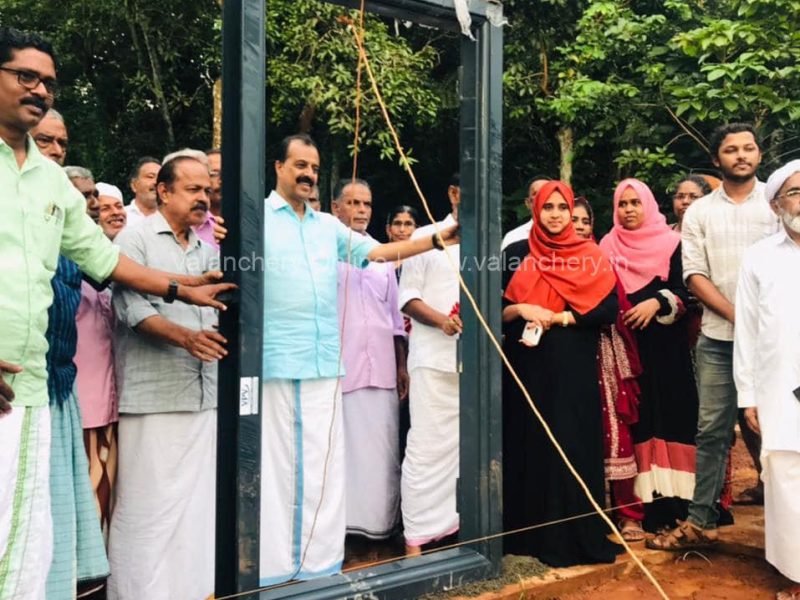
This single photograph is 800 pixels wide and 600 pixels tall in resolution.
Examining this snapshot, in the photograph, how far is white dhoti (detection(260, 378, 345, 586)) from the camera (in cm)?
353

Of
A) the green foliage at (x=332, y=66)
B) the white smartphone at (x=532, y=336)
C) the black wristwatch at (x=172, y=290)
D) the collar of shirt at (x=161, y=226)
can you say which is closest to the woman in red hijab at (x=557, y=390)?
the white smartphone at (x=532, y=336)

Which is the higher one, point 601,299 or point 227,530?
point 601,299

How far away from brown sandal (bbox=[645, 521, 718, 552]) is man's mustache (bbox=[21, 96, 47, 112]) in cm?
357

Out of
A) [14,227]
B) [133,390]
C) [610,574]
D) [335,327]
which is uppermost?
[14,227]

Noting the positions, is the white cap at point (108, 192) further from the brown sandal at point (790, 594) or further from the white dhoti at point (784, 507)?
the brown sandal at point (790, 594)

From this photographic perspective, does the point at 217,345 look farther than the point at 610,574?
No

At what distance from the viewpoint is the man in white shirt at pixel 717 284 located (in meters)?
4.17

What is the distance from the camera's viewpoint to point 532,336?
4.00 m

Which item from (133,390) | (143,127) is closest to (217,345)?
(133,390)

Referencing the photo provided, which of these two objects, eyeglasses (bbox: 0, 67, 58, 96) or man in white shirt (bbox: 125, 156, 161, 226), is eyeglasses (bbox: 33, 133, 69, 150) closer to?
eyeglasses (bbox: 0, 67, 58, 96)

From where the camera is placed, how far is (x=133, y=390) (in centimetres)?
323

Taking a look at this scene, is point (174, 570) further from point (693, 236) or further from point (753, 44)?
point (753, 44)

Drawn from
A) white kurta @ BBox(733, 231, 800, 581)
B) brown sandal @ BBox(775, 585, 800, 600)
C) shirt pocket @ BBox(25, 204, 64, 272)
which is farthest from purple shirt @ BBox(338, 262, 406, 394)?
brown sandal @ BBox(775, 585, 800, 600)

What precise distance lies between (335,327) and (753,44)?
501 centimetres
